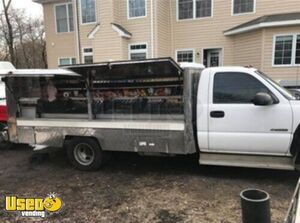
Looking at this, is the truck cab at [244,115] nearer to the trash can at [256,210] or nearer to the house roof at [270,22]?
the trash can at [256,210]

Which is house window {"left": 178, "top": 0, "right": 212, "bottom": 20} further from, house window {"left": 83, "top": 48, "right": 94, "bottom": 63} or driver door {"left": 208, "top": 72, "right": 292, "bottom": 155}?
driver door {"left": 208, "top": 72, "right": 292, "bottom": 155}

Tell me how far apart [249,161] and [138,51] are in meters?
11.7

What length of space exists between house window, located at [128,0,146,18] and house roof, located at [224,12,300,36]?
5.18m

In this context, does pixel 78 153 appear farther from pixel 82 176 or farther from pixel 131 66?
pixel 131 66

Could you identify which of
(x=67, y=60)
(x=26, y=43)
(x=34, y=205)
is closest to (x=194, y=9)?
(x=67, y=60)

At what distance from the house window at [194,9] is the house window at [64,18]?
7.52m

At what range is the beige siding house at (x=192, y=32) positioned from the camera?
12750 mm

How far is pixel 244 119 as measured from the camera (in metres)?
4.52

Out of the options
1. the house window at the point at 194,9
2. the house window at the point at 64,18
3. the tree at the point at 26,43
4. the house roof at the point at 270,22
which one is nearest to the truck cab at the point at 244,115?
the house roof at the point at 270,22

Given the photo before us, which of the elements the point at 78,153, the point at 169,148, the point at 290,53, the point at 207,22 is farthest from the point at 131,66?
the point at 207,22

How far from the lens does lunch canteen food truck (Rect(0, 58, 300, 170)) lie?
445 centimetres

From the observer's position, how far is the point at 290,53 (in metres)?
12.5

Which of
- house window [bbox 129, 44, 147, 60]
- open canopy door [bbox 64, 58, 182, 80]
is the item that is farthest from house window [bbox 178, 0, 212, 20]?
open canopy door [bbox 64, 58, 182, 80]

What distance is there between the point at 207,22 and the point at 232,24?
138cm
